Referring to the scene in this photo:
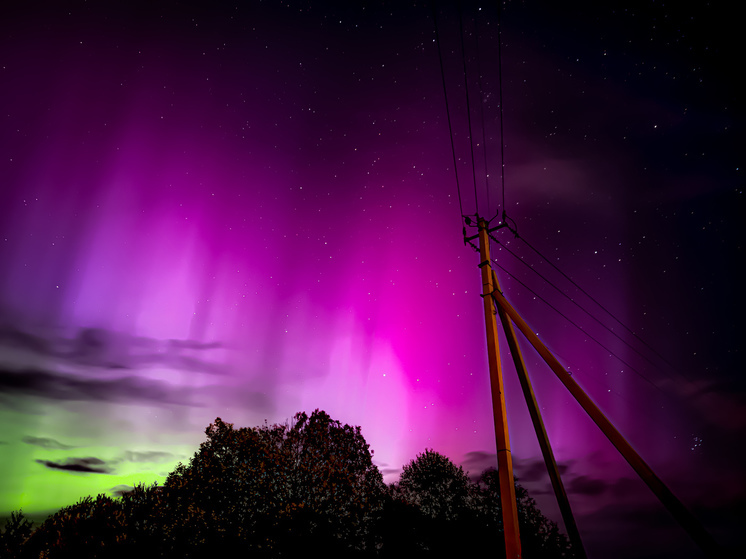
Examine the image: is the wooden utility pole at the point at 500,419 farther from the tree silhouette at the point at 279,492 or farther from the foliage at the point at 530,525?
the foliage at the point at 530,525

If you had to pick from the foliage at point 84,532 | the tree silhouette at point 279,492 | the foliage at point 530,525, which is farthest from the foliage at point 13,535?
the foliage at point 530,525

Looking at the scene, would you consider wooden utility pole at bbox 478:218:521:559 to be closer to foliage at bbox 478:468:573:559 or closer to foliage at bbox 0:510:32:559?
foliage at bbox 478:468:573:559

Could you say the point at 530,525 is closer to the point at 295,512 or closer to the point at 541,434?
the point at 295,512

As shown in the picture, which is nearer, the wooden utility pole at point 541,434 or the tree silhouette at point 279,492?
the wooden utility pole at point 541,434

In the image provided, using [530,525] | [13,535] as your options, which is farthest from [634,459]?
[13,535]

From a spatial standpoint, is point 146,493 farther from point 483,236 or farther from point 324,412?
point 483,236

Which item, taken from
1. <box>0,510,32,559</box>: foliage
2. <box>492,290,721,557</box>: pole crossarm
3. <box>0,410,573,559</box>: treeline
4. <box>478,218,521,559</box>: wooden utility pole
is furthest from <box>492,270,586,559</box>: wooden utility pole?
<box>0,510,32,559</box>: foliage

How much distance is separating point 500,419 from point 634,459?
→ 227cm

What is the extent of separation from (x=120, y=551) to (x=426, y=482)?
2432cm

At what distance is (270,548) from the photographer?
20828 millimetres

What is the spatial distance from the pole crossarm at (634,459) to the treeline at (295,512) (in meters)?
20.5

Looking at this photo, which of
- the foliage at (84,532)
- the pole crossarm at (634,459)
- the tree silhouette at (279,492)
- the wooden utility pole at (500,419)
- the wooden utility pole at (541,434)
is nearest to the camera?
the pole crossarm at (634,459)

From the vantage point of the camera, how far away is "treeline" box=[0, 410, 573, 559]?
72.4 ft

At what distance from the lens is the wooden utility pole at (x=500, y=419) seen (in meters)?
6.73
